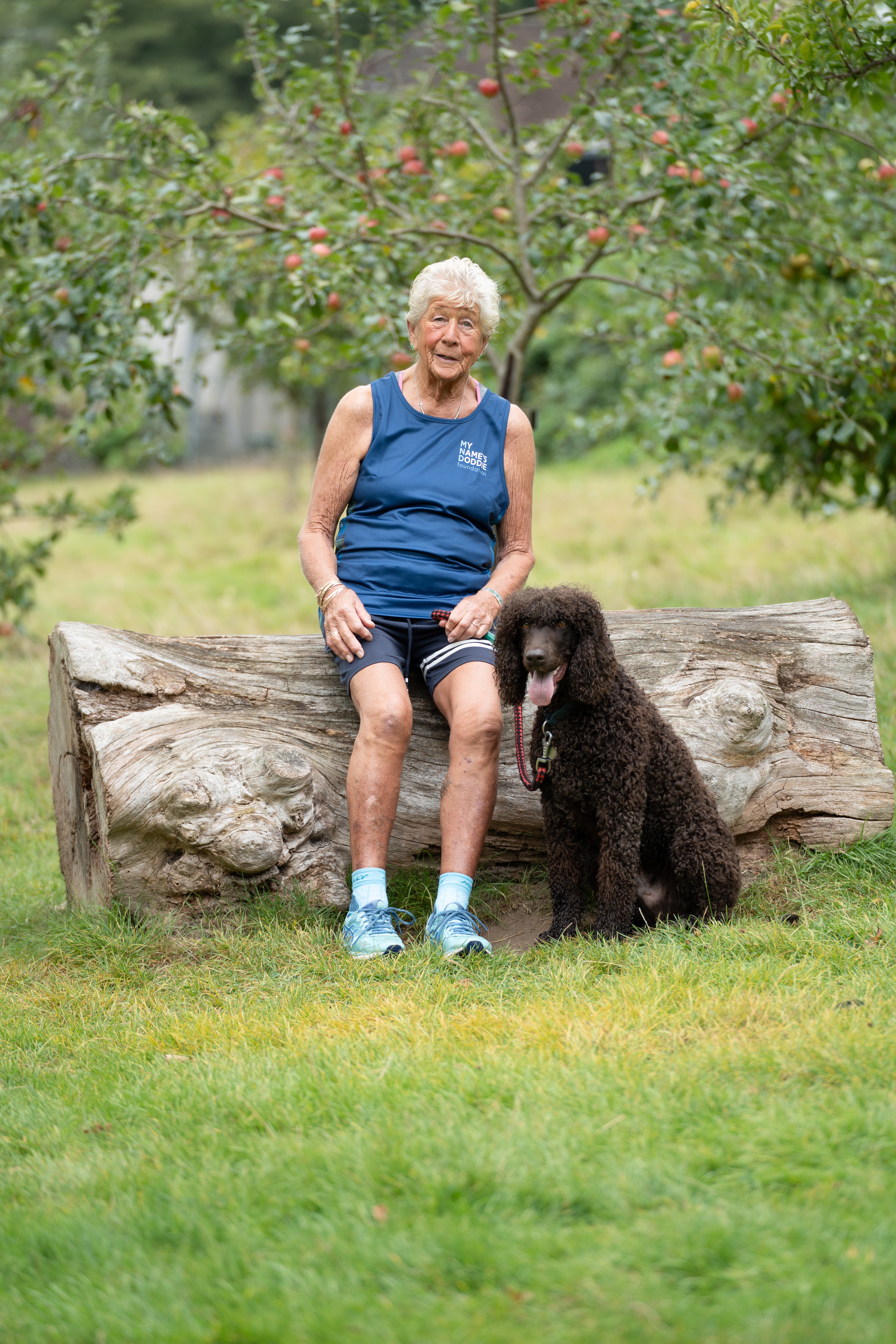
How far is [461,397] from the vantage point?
423cm

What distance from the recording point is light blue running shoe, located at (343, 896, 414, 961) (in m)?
3.59

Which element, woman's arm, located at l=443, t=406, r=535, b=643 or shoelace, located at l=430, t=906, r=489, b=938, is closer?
shoelace, located at l=430, t=906, r=489, b=938

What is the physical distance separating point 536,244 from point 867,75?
226 centimetres

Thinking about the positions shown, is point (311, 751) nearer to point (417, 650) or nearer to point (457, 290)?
point (417, 650)

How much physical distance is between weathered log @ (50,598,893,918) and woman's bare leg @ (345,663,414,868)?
0.24 m

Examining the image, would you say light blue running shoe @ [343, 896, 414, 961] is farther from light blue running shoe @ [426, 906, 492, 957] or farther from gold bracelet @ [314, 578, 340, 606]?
gold bracelet @ [314, 578, 340, 606]

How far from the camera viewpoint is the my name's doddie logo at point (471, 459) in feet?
13.5

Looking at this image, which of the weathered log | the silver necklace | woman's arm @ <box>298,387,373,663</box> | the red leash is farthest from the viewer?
the silver necklace

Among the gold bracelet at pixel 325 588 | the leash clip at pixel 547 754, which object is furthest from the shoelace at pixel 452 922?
the gold bracelet at pixel 325 588

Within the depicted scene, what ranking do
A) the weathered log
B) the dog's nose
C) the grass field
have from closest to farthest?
the grass field < the dog's nose < the weathered log

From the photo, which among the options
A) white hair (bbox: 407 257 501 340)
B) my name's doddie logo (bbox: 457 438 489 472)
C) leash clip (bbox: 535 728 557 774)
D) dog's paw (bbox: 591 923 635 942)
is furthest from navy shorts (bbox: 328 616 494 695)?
white hair (bbox: 407 257 501 340)

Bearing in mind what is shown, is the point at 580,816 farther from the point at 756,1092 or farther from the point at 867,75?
the point at 867,75

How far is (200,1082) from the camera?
9.28 ft

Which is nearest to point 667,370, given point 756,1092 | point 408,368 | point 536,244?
point 536,244
